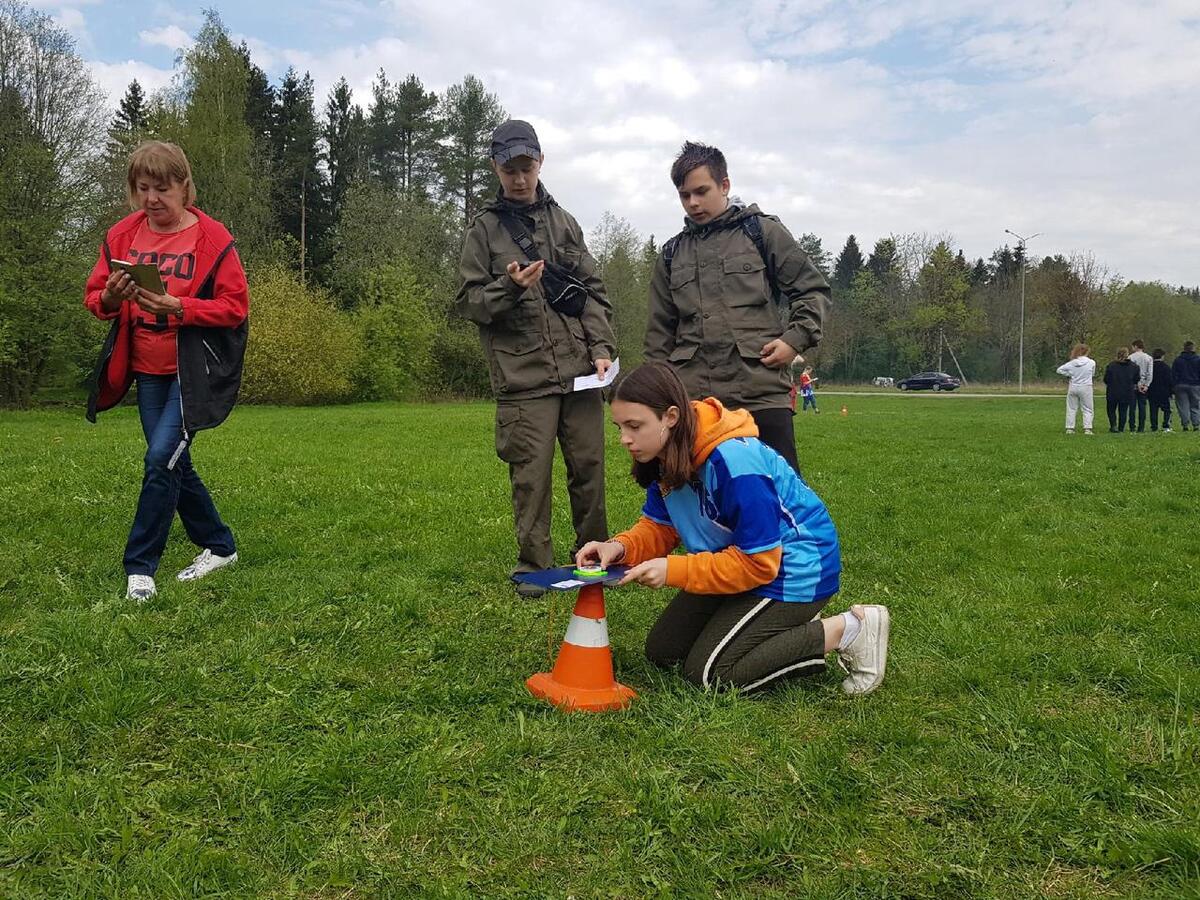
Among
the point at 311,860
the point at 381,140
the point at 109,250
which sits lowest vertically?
the point at 311,860

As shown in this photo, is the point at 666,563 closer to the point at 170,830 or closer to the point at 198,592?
the point at 170,830

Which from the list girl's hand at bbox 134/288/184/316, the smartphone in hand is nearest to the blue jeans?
girl's hand at bbox 134/288/184/316

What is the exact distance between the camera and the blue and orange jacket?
3.22 metres

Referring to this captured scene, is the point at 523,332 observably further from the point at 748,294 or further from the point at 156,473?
the point at 156,473

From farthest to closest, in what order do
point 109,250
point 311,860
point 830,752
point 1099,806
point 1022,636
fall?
point 109,250 < point 1022,636 < point 830,752 < point 1099,806 < point 311,860

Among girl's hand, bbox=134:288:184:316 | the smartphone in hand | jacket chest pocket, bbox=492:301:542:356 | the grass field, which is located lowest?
the grass field

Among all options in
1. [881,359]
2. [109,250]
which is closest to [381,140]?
[881,359]

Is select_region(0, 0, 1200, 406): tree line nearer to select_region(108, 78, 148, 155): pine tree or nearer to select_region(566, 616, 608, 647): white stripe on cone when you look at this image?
select_region(108, 78, 148, 155): pine tree

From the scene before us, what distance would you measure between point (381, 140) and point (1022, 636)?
170 ft

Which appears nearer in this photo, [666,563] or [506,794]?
[506,794]

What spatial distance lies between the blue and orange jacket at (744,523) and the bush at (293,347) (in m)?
29.2

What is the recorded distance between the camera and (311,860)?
2227mm

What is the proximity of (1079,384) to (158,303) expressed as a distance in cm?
1652

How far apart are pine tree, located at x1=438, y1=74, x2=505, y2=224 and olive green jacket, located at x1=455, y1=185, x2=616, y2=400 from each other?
148 ft
